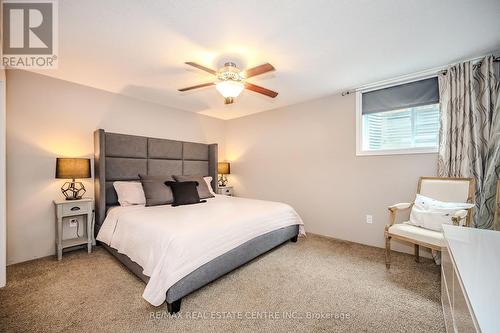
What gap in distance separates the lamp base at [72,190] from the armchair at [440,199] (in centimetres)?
403

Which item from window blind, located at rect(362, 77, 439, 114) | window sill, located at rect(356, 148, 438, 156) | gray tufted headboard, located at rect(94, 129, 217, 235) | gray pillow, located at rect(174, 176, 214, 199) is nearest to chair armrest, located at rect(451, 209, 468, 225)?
window sill, located at rect(356, 148, 438, 156)

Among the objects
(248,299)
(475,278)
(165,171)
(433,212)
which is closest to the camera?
(475,278)

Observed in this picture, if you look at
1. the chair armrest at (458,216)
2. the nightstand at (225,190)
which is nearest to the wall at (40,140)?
the nightstand at (225,190)

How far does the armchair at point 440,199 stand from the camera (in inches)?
81.4

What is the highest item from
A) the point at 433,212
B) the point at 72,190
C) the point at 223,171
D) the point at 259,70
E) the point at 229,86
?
the point at 259,70

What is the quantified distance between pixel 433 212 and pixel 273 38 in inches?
97.8

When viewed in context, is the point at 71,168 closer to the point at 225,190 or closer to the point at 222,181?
the point at 225,190

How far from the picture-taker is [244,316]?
5.52 feet

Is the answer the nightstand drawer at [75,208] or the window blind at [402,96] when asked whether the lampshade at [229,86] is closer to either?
the window blind at [402,96]

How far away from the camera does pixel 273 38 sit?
2014 millimetres

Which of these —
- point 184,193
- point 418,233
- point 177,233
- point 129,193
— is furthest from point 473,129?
point 129,193

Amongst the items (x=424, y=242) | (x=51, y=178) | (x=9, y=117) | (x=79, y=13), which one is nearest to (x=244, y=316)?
(x=424, y=242)

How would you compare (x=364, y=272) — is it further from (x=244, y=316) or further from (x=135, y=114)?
(x=135, y=114)

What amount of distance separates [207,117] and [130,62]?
2.40 metres
